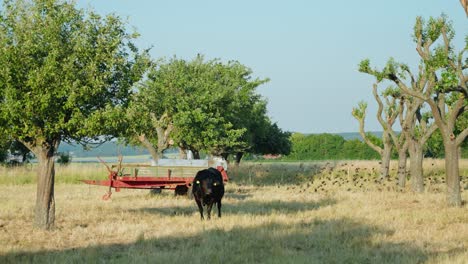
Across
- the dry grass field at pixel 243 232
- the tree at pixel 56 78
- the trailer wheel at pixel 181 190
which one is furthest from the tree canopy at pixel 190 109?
the tree at pixel 56 78

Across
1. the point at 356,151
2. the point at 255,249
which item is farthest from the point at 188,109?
the point at 356,151

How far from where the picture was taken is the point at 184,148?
4081 cm

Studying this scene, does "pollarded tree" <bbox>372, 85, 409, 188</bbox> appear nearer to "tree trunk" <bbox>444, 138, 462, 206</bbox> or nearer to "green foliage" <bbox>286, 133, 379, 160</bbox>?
"tree trunk" <bbox>444, 138, 462, 206</bbox>

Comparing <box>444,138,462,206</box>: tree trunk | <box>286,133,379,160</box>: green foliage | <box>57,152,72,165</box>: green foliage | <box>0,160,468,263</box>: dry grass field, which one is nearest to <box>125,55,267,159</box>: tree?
<box>0,160,468,263</box>: dry grass field

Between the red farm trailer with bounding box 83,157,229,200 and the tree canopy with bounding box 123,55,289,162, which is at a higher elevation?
the tree canopy with bounding box 123,55,289,162

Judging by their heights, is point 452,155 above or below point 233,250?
above

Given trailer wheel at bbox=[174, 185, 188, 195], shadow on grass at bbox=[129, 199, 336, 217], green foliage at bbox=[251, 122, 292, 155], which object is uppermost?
green foliage at bbox=[251, 122, 292, 155]

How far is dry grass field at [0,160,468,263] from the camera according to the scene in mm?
13797

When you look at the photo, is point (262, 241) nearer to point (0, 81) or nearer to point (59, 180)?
point (0, 81)

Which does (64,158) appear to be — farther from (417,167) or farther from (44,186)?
(44,186)

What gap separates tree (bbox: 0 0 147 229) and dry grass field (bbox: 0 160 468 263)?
2.66 m

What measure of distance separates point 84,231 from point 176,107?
19158 mm

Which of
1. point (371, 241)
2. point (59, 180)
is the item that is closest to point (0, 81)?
point (371, 241)

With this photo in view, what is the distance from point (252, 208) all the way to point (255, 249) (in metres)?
9.44
